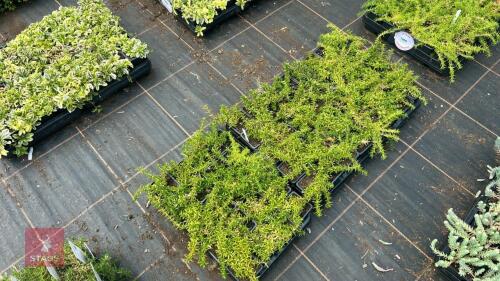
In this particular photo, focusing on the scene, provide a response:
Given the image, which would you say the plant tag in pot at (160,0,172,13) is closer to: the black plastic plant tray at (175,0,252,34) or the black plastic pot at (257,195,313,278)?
the black plastic plant tray at (175,0,252,34)

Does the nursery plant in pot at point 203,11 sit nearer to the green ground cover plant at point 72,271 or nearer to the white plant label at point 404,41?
the white plant label at point 404,41

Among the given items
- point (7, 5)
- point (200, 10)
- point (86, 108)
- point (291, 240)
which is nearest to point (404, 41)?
point (200, 10)

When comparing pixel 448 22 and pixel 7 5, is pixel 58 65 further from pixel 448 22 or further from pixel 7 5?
pixel 448 22

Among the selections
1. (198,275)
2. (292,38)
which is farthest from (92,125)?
(292,38)

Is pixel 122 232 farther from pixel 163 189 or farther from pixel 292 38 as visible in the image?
pixel 292 38

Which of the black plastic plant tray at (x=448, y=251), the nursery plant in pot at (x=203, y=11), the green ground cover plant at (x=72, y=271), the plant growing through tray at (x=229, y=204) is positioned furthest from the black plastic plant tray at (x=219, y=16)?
the black plastic plant tray at (x=448, y=251)
